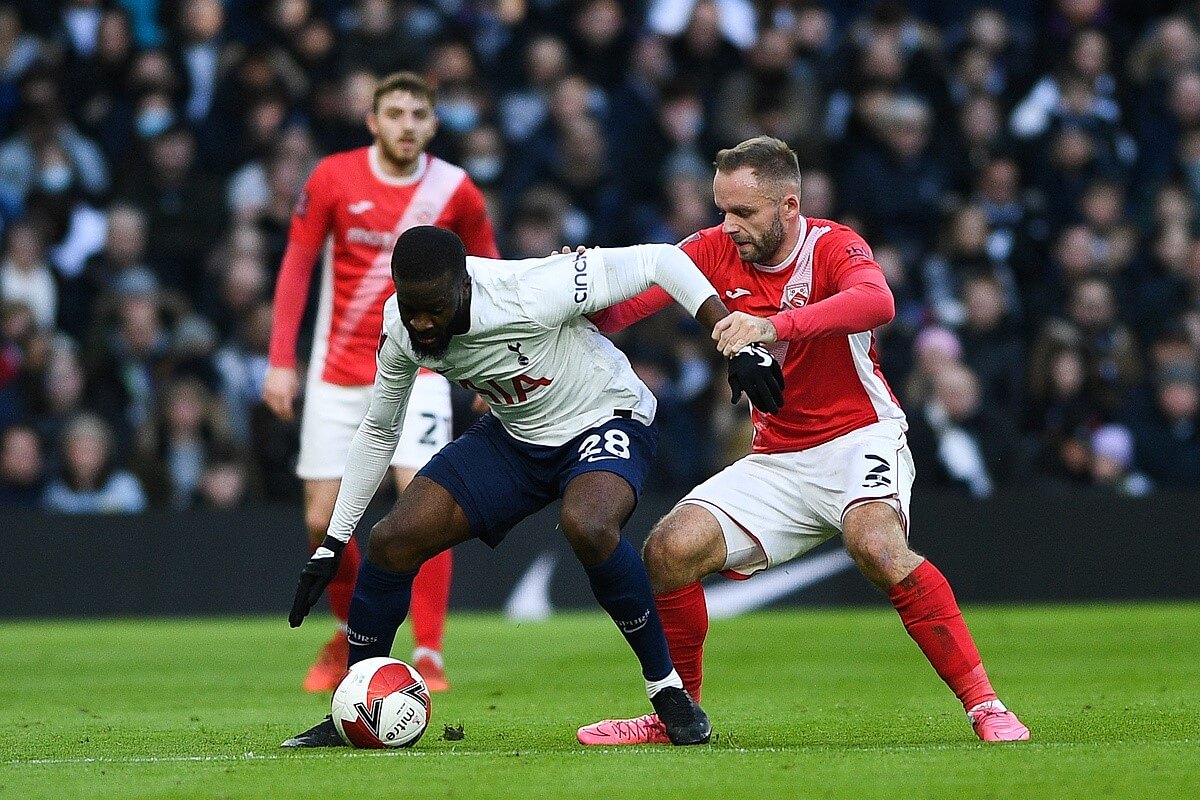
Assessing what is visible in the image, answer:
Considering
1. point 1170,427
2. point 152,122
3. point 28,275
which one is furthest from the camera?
point 152,122

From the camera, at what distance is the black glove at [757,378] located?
563 cm

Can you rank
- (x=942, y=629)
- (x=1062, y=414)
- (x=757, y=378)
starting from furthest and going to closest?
(x=1062, y=414), (x=942, y=629), (x=757, y=378)

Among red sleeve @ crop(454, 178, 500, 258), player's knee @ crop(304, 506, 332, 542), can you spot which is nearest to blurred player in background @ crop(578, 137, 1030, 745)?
red sleeve @ crop(454, 178, 500, 258)

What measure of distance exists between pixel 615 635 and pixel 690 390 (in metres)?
2.68

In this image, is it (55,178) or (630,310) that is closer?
(630,310)

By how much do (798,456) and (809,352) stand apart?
0.37 meters

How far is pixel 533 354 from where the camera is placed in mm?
6121

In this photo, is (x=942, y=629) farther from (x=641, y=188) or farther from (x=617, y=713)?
(x=641, y=188)

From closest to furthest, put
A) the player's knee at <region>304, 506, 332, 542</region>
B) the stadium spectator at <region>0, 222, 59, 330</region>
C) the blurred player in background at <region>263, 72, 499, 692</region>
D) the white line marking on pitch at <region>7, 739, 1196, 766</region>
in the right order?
the white line marking on pitch at <region>7, 739, 1196, 766</region>, the blurred player in background at <region>263, 72, 499, 692</region>, the player's knee at <region>304, 506, 332, 542</region>, the stadium spectator at <region>0, 222, 59, 330</region>

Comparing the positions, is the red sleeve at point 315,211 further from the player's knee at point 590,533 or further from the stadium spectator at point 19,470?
the stadium spectator at point 19,470

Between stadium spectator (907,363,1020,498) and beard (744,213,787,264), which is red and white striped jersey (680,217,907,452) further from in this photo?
stadium spectator (907,363,1020,498)

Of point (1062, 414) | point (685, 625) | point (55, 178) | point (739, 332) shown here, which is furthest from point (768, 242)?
point (55, 178)

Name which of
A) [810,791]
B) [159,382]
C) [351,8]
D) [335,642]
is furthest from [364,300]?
[351,8]

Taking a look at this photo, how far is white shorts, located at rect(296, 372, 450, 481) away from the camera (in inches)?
327
